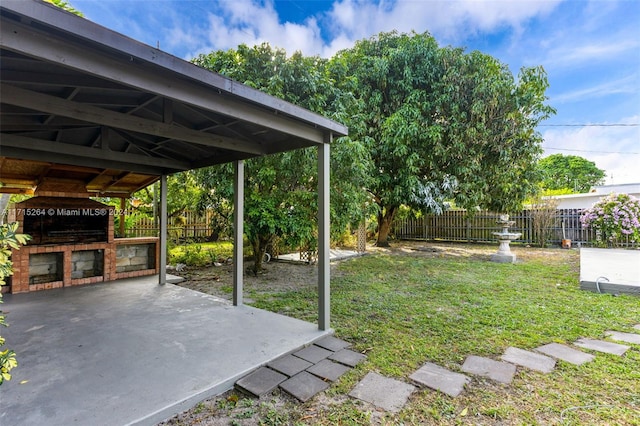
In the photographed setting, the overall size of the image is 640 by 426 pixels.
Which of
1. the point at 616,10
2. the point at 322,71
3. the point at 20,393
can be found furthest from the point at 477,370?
the point at 616,10

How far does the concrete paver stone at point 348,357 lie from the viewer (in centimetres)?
267

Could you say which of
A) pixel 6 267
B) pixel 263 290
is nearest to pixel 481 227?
pixel 263 290

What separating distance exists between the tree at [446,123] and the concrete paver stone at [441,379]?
629 centimetres

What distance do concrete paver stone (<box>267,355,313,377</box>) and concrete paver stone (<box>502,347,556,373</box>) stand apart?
1.81 m

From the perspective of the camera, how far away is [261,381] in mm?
2344

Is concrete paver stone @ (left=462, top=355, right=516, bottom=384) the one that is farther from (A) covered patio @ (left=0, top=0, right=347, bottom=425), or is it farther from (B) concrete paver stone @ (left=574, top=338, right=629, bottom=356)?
(A) covered patio @ (left=0, top=0, right=347, bottom=425)

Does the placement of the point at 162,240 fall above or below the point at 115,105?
below

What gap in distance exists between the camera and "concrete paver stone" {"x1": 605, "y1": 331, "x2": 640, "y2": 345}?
9.97 ft

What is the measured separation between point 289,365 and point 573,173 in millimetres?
38990

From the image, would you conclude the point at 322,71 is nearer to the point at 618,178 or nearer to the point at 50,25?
the point at 50,25

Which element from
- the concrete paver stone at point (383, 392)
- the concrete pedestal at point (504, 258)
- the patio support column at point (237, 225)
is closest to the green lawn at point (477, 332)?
the concrete paver stone at point (383, 392)

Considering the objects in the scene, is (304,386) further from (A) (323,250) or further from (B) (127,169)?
(B) (127,169)

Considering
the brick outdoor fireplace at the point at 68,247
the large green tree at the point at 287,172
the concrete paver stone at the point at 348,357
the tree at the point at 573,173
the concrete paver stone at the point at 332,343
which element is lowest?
the concrete paver stone at the point at 348,357

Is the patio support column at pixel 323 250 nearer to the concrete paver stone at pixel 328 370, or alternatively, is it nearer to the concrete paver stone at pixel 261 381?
the concrete paver stone at pixel 328 370
